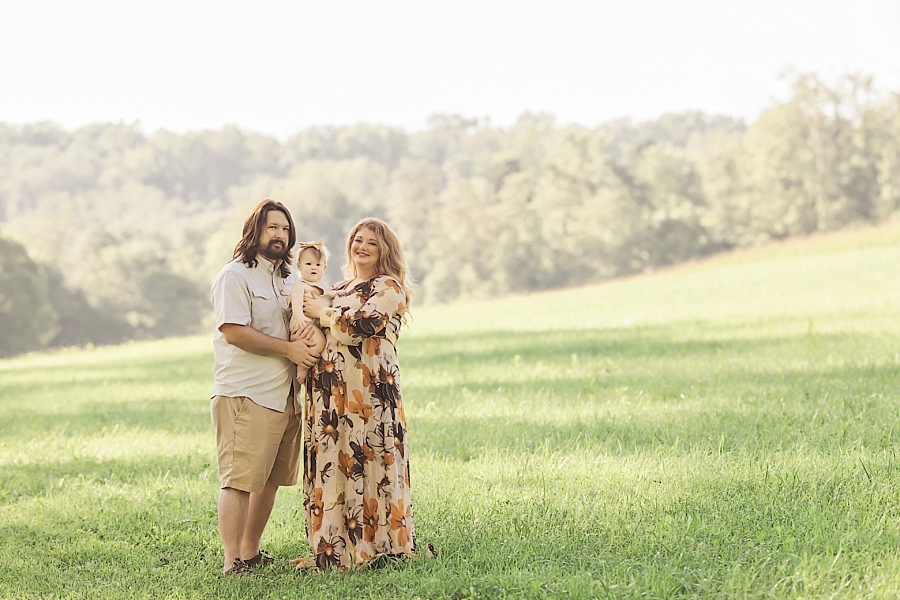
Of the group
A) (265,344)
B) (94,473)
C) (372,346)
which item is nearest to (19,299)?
(94,473)

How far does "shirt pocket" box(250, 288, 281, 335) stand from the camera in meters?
5.62

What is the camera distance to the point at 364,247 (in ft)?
18.5

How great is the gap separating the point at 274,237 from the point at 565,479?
3.25 m

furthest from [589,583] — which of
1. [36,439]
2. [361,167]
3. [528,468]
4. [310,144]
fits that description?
[310,144]

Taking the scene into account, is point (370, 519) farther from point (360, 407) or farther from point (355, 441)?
point (360, 407)

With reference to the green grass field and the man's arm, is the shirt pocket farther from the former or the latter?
the green grass field

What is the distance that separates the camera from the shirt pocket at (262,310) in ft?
18.4

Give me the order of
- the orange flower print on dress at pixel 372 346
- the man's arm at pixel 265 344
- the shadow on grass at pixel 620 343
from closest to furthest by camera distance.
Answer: the man's arm at pixel 265 344, the orange flower print on dress at pixel 372 346, the shadow on grass at pixel 620 343

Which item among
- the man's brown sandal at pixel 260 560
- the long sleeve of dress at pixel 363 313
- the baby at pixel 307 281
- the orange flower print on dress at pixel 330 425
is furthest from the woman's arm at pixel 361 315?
the man's brown sandal at pixel 260 560

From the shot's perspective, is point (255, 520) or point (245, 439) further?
point (255, 520)

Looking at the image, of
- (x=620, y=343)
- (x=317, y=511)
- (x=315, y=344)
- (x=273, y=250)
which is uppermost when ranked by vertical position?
(x=273, y=250)

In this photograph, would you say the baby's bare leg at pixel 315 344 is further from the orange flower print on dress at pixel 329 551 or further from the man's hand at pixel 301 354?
the orange flower print on dress at pixel 329 551

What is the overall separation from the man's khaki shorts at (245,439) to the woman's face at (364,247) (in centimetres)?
113

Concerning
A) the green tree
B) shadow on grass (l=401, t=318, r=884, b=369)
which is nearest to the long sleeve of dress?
shadow on grass (l=401, t=318, r=884, b=369)
